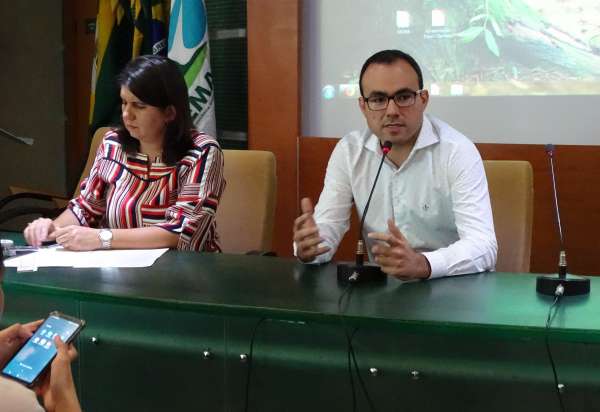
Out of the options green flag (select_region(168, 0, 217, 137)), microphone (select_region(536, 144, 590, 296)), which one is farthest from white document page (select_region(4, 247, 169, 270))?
green flag (select_region(168, 0, 217, 137))

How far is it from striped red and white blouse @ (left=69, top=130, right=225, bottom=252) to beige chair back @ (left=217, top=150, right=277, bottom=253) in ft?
0.48

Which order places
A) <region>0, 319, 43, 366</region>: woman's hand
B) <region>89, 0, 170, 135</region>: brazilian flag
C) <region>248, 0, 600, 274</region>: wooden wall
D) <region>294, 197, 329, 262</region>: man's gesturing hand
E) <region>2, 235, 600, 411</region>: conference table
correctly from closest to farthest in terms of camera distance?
<region>0, 319, 43, 366</region>: woman's hand
<region>2, 235, 600, 411</region>: conference table
<region>294, 197, 329, 262</region>: man's gesturing hand
<region>248, 0, 600, 274</region>: wooden wall
<region>89, 0, 170, 135</region>: brazilian flag

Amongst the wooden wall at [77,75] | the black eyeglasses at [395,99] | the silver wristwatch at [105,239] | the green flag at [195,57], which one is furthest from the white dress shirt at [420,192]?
the wooden wall at [77,75]

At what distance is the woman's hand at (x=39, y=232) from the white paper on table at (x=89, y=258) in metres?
0.08

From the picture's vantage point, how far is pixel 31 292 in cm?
211

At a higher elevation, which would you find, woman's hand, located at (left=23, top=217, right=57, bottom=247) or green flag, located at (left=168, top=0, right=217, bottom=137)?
green flag, located at (left=168, top=0, right=217, bottom=137)

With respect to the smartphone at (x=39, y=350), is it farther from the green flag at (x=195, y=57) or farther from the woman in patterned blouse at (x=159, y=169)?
the green flag at (x=195, y=57)

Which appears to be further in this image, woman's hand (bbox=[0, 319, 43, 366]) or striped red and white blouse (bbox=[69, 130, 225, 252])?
striped red and white blouse (bbox=[69, 130, 225, 252])

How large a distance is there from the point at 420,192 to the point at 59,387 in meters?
1.36

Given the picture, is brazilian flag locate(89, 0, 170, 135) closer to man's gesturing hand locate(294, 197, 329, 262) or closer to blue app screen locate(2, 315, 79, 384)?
man's gesturing hand locate(294, 197, 329, 262)

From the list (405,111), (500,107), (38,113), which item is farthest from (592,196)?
(38,113)

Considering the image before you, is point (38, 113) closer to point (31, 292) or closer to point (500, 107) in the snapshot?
point (500, 107)

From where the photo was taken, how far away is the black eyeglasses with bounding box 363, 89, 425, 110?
247 cm

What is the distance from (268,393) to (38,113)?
4173mm
